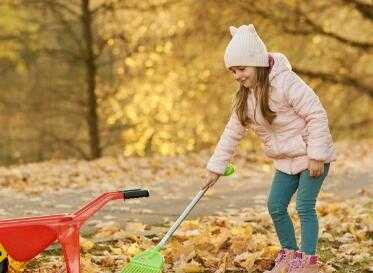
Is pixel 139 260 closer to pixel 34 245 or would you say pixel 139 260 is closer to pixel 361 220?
pixel 34 245

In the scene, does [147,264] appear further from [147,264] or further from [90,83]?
[90,83]

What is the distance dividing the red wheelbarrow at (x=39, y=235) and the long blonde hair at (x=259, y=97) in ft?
3.58

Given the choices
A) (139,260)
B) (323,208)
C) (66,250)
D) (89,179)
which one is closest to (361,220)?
(323,208)

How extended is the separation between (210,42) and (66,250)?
1259 centimetres

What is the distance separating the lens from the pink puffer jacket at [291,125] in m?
4.42

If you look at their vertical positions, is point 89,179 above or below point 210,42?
below

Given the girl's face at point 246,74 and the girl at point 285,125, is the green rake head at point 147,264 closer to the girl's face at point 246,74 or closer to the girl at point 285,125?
the girl at point 285,125

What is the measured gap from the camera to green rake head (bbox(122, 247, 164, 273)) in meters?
4.32

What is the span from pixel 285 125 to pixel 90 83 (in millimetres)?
12267

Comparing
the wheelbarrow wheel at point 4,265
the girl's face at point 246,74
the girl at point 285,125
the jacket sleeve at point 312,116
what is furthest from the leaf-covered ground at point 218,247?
the girl's face at point 246,74

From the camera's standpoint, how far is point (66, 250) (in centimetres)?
391

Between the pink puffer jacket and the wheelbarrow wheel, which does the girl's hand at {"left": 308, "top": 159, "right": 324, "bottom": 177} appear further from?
the wheelbarrow wheel

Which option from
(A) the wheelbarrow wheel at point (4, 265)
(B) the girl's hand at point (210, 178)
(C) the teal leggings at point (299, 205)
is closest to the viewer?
(A) the wheelbarrow wheel at point (4, 265)

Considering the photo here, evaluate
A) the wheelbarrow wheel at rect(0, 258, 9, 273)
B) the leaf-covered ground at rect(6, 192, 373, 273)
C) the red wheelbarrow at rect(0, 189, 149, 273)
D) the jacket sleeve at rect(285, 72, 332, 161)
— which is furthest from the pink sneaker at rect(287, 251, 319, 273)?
the wheelbarrow wheel at rect(0, 258, 9, 273)
